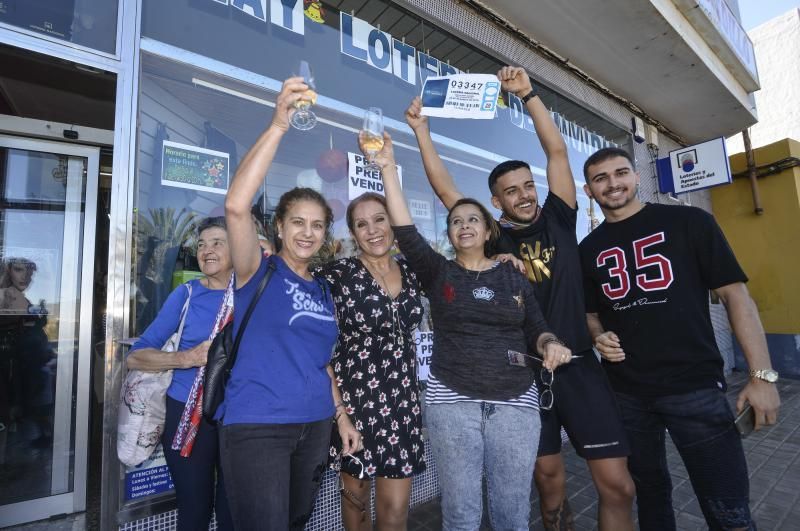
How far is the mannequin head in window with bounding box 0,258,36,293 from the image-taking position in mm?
3117

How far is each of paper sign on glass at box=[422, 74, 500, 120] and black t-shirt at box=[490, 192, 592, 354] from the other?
0.71m

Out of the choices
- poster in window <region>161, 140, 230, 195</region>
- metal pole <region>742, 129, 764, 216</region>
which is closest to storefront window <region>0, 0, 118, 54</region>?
poster in window <region>161, 140, 230, 195</region>

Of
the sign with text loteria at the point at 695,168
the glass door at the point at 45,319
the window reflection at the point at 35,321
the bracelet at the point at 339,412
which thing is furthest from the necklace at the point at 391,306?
the sign with text loteria at the point at 695,168

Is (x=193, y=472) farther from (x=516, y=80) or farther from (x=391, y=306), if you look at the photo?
(x=516, y=80)

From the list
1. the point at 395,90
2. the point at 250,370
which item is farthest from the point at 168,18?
the point at 250,370

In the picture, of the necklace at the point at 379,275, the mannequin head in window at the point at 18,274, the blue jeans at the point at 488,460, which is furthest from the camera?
the mannequin head in window at the point at 18,274

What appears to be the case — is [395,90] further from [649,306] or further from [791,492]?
[791,492]

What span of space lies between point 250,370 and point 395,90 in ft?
11.2

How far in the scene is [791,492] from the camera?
10.1 ft

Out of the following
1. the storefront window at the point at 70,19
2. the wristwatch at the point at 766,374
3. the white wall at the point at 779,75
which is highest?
the white wall at the point at 779,75

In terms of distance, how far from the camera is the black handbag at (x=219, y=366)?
4.90ft

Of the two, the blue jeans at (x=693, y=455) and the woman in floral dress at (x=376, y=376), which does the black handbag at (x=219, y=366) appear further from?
the blue jeans at (x=693, y=455)

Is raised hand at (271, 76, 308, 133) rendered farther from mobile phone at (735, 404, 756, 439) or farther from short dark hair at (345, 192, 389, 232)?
mobile phone at (735, 404, 756, 439)

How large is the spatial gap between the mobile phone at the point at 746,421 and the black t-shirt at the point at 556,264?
68cm
